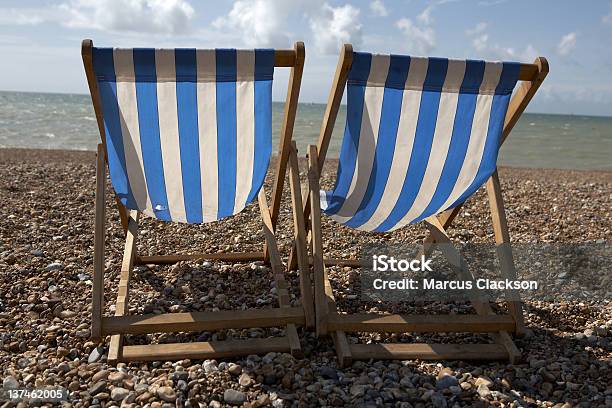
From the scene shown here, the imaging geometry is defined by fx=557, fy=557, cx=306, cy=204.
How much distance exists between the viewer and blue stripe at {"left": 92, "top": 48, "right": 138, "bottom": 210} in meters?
2.27

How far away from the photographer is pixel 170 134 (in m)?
2.53

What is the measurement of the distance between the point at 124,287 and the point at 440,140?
1675mm

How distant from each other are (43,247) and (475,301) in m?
2.78

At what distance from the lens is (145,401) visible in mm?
2014

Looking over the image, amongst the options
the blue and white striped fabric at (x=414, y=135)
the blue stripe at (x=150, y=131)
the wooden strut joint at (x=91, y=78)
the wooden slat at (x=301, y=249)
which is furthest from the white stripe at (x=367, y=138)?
the wooden strut joint at (x=91, y=78)

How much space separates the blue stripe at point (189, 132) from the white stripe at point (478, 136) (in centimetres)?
125

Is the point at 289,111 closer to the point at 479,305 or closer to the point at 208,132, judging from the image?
the point at 208,132

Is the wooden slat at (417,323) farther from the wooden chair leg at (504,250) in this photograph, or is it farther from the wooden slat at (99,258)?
the wooden slat at (99,258)

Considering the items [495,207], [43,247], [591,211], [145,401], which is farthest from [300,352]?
[591,211]

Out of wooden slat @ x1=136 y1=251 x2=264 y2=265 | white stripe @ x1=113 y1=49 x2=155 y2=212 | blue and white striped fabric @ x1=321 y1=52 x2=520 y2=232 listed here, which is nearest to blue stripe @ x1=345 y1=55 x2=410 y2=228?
blue and white striped fabric @ x1=321 y1=52 x2=520 y2=232

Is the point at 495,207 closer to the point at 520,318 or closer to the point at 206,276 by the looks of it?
the point at 520,318

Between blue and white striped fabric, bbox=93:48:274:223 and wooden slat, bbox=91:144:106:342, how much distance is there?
3.1 inches

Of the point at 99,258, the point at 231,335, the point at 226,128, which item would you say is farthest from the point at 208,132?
the point at 231,335

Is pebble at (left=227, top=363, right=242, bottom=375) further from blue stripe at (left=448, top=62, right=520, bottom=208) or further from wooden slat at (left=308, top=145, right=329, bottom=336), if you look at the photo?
blue stripe at (left=448, top=62, right=520, bottom=208)
